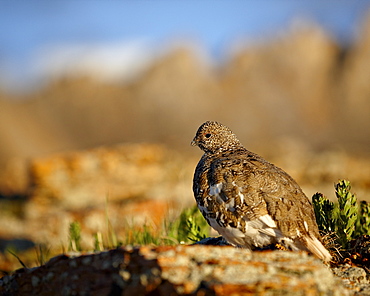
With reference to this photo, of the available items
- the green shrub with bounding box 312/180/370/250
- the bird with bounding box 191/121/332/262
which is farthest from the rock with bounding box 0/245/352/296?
the green shrub with bounding box 312/180/370/250

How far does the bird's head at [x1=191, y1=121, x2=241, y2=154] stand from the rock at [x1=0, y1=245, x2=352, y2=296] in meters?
2.34

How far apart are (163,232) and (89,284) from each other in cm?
312

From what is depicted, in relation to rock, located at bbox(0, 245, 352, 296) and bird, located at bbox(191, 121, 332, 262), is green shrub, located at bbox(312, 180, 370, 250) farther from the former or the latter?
rock, located at bbox(0, 245, 352, 296)

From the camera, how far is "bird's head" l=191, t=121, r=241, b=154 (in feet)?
18.5

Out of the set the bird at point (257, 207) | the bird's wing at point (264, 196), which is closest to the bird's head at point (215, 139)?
the bird at point (257, 207)

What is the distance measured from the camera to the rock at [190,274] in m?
2.88

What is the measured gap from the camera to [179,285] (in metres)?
2.88

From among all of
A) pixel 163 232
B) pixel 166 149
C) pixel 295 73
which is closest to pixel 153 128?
pixel 295 73

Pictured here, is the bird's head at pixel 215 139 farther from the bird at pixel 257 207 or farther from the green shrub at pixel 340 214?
the green shrub at pixel 340 214

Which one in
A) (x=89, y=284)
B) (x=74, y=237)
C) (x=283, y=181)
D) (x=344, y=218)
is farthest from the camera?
(x=74, y=237)

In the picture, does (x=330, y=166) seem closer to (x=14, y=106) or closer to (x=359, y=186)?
(x=359, y=186)

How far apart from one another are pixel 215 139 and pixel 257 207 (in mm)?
1725

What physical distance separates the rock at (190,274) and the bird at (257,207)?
25.6 inches

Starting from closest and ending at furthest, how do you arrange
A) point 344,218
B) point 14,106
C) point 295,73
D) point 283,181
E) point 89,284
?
point 89,284
point 283,181
point 344,218
point 14,106
point 295,73
